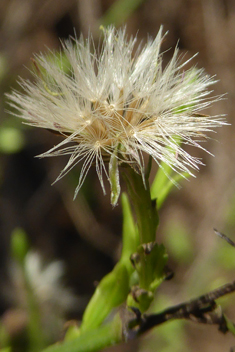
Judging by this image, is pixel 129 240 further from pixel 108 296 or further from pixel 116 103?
pixel 116 103

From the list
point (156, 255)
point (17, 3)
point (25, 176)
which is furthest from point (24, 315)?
point (17, 3)

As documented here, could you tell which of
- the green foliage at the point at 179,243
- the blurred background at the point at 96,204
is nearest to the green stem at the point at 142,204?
the blurred background at the point at 96,204

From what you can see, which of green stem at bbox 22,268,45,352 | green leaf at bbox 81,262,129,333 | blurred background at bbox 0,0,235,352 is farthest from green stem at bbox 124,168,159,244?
blurred background at bbox 0,0,235,352

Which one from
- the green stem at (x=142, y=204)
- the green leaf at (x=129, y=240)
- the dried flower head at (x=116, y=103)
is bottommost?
the green leaf at (x=129, y=240)

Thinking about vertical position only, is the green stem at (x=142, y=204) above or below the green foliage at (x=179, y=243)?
above

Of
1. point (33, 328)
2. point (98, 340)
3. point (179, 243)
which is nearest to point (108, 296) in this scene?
point (98, 340)

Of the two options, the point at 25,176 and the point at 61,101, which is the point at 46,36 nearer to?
the point at 25,176

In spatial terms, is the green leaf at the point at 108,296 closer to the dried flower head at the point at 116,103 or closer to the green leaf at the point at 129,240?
the green leaf at the point at 129,240
